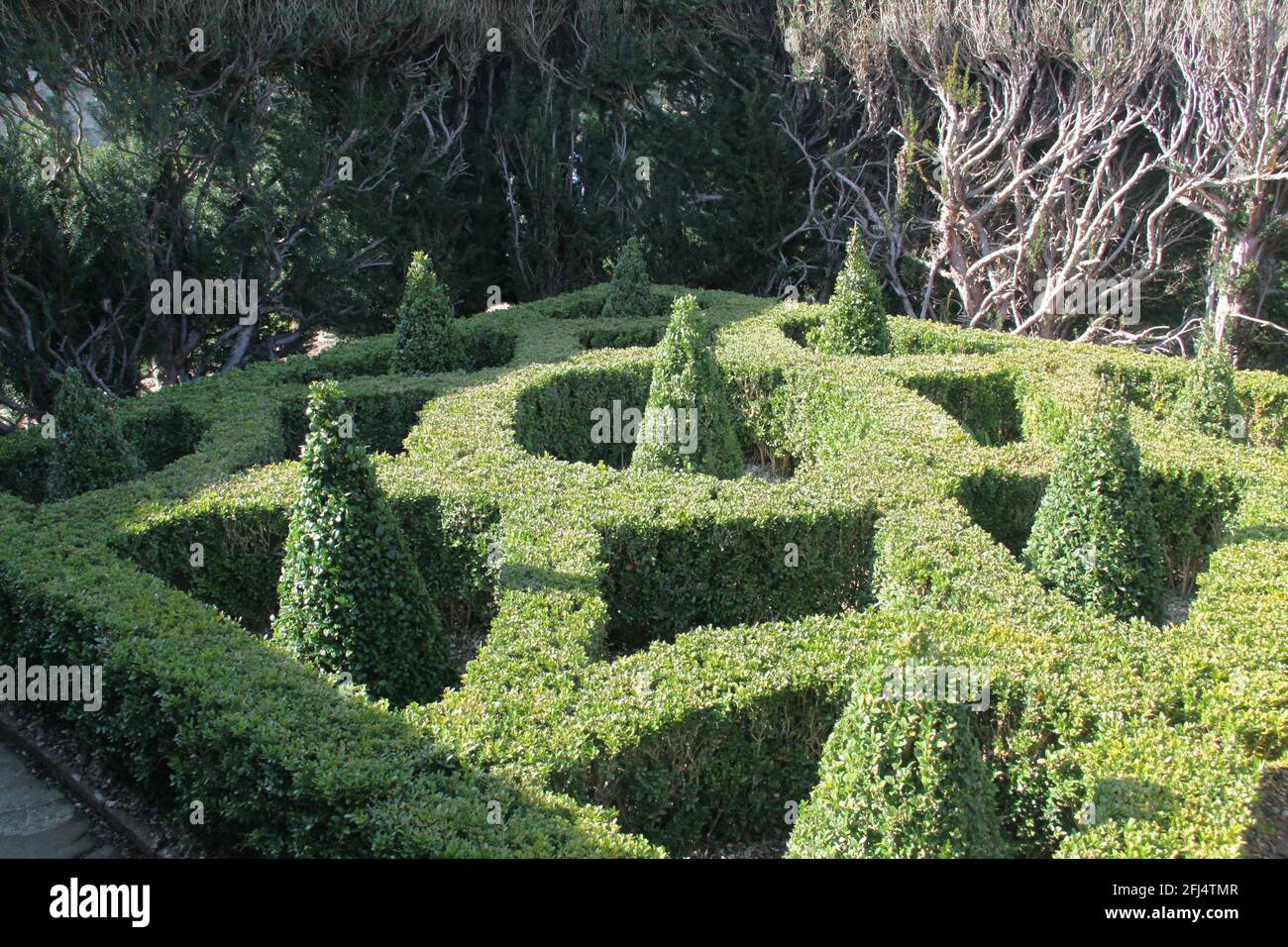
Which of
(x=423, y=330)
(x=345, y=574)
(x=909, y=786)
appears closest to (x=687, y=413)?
(x=345, y=574)

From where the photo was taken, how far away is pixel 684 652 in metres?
6.54

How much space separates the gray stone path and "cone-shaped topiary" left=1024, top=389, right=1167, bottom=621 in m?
7.04

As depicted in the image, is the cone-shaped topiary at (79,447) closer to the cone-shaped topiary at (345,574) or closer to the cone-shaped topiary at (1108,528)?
the cone-shaped topiary at (345,574)

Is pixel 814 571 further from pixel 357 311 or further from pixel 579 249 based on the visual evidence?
pixel 579 249

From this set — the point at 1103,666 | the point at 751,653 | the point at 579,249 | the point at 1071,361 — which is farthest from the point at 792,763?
the point at 579,249

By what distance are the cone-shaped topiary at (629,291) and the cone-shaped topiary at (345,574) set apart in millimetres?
9531

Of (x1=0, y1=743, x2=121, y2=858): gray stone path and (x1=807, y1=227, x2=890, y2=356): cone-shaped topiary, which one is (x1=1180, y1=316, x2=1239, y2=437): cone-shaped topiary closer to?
(x1=807, y1=227, x2=890, y2=356): cone-shaped topiary

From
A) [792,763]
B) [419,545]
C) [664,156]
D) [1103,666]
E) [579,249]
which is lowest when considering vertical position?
[792,763]

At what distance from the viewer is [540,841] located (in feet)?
16.0

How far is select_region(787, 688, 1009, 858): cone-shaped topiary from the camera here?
4.61m

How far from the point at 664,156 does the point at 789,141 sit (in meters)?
2.54

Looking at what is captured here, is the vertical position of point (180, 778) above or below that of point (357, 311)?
below

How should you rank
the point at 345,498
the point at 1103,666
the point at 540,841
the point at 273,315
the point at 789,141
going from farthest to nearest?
1. the point at 789,141
2. the point at 273,315
3. the point at 345,498
4. the point at 1103,666
5. the point at 540,841

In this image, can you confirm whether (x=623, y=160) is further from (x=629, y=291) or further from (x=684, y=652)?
(x=684, y=652)
